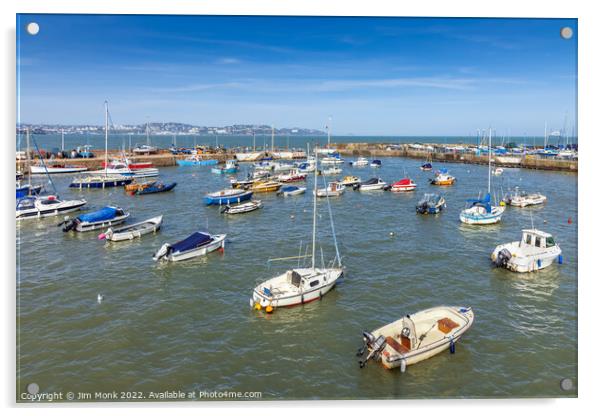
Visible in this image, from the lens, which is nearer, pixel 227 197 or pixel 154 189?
pixel 227 197

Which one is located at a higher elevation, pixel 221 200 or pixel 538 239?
pixel 221 200

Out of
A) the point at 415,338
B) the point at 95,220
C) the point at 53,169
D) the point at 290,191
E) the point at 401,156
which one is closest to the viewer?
the point at 415,338

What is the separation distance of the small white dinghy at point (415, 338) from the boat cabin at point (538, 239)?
10.6 m

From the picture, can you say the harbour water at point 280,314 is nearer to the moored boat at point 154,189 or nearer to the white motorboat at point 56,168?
the moored boat at point 154,189

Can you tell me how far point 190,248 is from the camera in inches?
1002

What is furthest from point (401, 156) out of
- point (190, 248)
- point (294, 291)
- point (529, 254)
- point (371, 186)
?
point (294, 291)

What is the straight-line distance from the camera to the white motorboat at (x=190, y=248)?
2466 centimetres

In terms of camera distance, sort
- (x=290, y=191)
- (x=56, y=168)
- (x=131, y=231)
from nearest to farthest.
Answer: (x=131, y=231) → (x=290, y=191) → (x=56, y=168)

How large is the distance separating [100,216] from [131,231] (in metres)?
4.72

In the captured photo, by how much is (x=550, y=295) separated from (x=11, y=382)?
20911mm

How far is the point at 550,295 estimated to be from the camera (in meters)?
19.3

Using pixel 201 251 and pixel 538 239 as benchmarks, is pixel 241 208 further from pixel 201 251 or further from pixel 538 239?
pixel 538 239

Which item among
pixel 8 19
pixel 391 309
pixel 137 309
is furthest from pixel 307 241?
pixel 8 19

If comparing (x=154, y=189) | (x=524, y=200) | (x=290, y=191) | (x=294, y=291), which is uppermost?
(x=154, y=189)
